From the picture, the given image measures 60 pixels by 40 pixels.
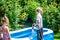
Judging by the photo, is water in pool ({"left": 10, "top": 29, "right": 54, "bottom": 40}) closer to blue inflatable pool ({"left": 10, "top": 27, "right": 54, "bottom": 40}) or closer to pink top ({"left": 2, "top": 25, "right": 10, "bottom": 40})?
blue inflatable pool ({"left": 10, "top": 27, "right": 54, "bottom": 40})

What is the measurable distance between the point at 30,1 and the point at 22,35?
2.62 metres

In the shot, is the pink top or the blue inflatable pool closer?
the pink top

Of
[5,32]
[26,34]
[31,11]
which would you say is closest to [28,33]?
[26,34]

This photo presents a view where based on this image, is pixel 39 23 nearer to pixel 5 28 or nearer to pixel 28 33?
pixel 5 28

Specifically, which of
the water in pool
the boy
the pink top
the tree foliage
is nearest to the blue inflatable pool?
the water in pool

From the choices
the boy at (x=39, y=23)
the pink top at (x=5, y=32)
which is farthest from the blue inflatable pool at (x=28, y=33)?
the pink top at (x=5, y=32)

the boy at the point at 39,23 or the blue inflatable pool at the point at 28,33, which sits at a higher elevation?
the boy at the point at 39,23

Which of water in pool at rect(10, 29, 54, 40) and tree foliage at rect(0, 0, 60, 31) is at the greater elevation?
tree foliage at rect(0, 0, 60, 31)

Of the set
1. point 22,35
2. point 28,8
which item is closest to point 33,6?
point 28,8

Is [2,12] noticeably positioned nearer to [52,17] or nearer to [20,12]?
[20,12]

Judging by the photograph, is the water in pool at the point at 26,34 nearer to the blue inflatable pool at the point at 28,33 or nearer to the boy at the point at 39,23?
the blue inflatable pool at the point at 28,33

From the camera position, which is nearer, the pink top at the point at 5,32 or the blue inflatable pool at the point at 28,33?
the pink top at the point at 5,32

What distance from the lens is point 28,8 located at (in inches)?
536

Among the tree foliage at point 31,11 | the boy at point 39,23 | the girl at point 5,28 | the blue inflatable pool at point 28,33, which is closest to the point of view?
the girl at point 5,28
